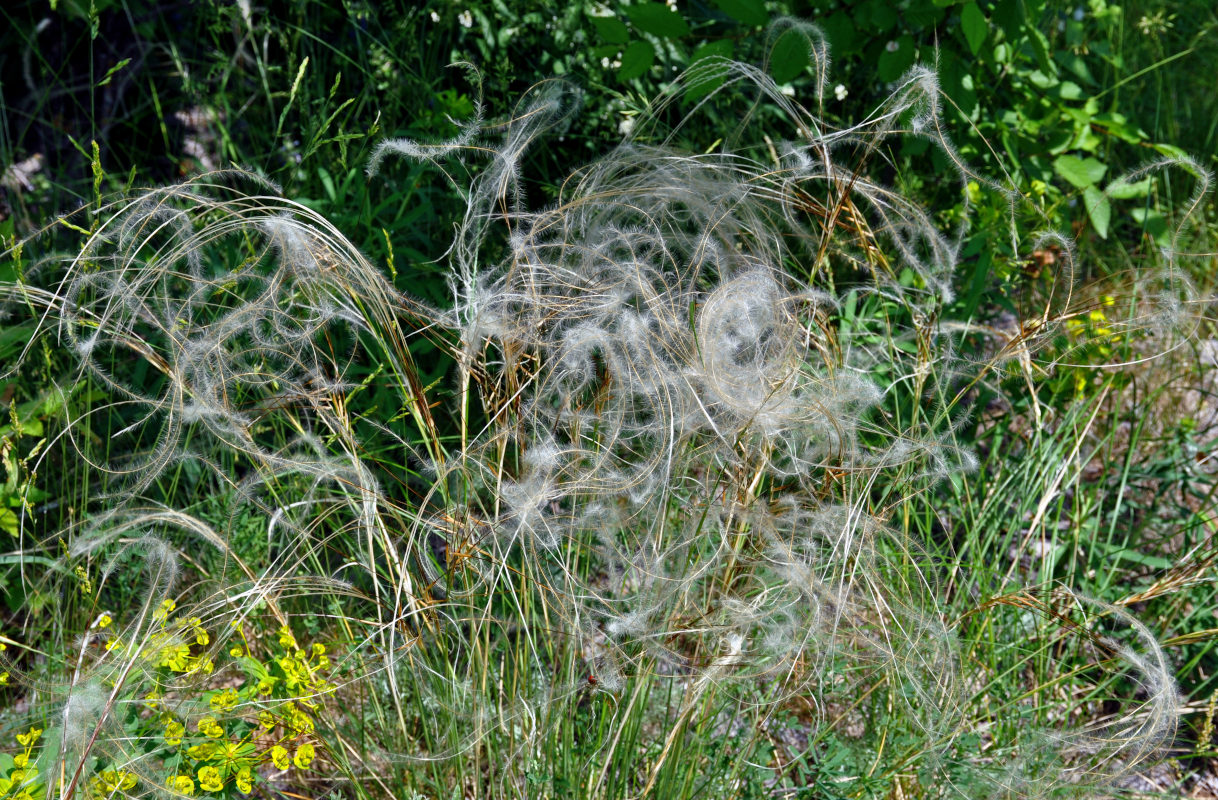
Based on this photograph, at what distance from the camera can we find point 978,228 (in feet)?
8.48

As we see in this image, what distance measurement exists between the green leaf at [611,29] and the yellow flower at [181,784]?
1851 mm

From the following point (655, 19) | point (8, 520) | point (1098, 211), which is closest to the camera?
point (8, 520)

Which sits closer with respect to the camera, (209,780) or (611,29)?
(209,780)

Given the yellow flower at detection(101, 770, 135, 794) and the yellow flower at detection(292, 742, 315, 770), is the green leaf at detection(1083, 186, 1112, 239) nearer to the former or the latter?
the yellow flower at detection(292, 742, 315, 770)

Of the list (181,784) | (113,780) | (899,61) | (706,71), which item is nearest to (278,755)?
(181,784)

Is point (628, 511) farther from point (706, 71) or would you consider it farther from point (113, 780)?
point (706, 71)

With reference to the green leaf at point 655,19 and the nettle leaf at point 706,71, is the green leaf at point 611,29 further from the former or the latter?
the nettle leaf at point 706,71

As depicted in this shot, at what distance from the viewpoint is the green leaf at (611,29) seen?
245 cm

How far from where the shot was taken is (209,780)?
5.30 ft

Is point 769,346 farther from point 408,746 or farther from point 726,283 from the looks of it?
point 408,746

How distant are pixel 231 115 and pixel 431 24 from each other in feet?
2.30

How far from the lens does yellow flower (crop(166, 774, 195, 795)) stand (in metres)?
1.54

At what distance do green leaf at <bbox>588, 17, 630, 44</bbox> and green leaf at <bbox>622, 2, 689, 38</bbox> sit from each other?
68 mm

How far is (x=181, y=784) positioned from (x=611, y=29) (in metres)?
1.88
